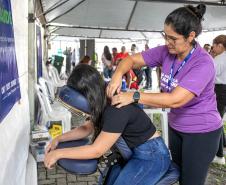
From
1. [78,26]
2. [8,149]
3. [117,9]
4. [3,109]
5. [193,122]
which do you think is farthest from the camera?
[78,26]

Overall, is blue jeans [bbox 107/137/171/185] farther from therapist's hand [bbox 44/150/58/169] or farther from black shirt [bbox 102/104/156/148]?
therapist's hand [bbox 44/150/58/169]

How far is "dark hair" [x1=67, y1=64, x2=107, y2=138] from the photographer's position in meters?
1.31

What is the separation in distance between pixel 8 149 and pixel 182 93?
114cm

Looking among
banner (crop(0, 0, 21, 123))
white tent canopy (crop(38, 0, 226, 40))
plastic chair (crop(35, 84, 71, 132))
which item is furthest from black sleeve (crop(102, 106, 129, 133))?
white tent canopy (crop(38, 0, 226, 40))

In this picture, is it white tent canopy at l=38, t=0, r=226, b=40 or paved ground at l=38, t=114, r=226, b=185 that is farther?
white tent canopy at l=38, t=0, r=226, b=40

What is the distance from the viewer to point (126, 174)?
56.2 inches

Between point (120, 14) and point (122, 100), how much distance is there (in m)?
6.58

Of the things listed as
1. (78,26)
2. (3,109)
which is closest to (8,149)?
(3,109)

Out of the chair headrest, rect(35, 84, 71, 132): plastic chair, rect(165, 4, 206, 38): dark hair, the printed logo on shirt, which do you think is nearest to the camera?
the chair headrest

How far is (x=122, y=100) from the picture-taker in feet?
4.30

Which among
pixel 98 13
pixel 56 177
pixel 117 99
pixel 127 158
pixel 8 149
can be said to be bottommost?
pixel 56 177

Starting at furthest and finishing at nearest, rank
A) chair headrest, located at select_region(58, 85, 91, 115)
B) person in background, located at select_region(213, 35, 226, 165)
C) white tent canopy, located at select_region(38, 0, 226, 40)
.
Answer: white tent canopy, located at select_region(38, 0, 226, 40), person in background, located at select_region(213, 35, 226, 165), chair headrest, located at select_region(58, 85, 91, 115)

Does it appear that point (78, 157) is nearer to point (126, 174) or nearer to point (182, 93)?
point (126, 174)

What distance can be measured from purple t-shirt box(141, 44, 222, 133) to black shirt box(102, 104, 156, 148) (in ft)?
0.62
